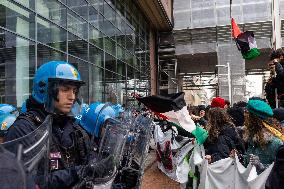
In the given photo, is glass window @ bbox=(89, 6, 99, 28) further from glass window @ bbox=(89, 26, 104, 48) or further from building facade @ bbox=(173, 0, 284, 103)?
building facade @ bbox=(173, 0, 284, 103)

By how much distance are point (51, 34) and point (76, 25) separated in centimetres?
205

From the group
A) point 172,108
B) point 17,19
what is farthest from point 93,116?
point 17,19

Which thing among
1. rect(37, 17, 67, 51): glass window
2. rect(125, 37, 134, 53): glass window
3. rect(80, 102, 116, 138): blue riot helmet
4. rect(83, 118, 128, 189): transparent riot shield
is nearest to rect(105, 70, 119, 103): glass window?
rect(125, 37, 134, 53): glass window

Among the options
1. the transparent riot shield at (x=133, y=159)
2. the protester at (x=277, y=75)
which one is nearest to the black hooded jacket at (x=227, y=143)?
the protester at (x=277, y=75)

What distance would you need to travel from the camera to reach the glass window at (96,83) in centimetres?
1327

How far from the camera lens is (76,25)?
1241 centimetres

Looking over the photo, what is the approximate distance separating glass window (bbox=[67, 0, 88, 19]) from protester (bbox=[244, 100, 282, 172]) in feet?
29.4

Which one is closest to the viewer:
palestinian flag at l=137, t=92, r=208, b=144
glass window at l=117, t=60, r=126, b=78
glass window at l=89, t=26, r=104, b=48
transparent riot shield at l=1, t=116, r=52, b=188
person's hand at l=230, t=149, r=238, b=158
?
transparent riot shield at l=1, t=116, r=52, b=188

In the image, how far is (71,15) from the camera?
12.1 metres

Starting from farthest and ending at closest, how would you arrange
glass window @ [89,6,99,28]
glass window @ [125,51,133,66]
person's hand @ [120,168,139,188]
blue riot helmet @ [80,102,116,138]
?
glass window @ [125,51,133,66], glass window @ [89,6,99,28], blue riot helmet @ [80,102,116,138], person's hand @ [120,168,139,188]

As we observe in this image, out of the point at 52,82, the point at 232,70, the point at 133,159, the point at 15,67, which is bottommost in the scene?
the point at 133,159

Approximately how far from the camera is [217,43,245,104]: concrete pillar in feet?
80.7

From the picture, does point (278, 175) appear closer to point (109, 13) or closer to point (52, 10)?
point (52, 10)

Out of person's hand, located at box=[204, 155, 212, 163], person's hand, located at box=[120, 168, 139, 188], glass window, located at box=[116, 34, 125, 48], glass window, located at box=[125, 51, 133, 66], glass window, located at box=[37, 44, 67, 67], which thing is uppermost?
glass window, located at box=[116, 34, 125, 48]
